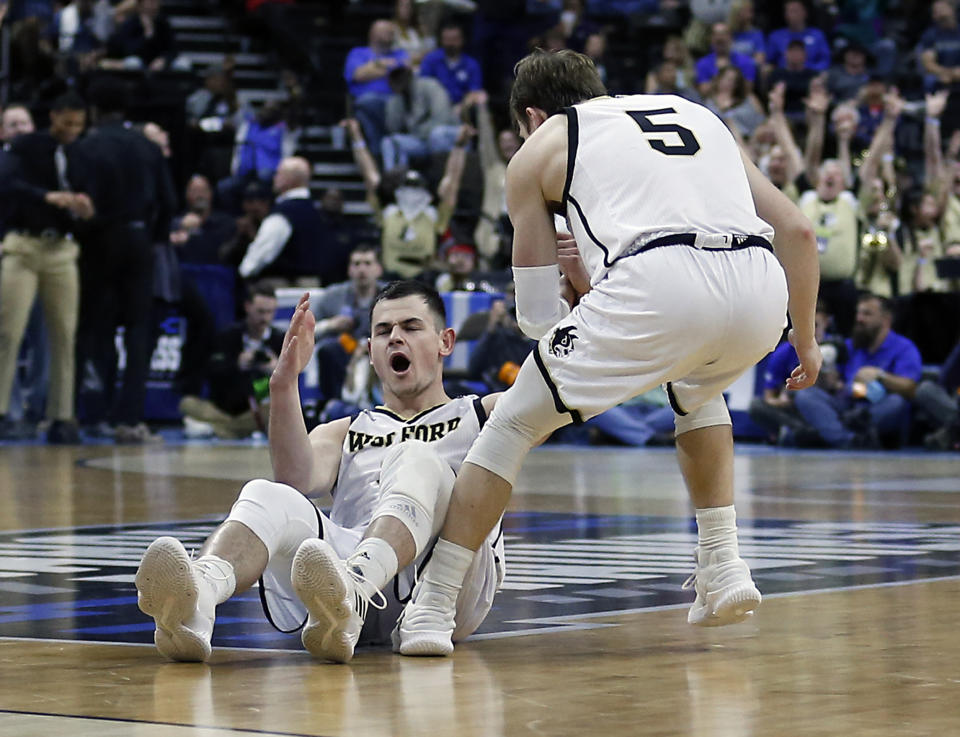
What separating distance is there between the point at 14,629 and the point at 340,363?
10.5 metres

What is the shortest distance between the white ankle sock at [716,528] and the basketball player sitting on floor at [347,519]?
1.85 ft

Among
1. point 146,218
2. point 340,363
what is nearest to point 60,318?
point 146,218

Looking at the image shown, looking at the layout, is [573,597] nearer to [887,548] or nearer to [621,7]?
[887,548]

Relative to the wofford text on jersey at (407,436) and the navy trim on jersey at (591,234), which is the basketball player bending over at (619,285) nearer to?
the navy trim on jersey at (591,234)

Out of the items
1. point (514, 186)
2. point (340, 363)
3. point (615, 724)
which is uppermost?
point (514, 186)

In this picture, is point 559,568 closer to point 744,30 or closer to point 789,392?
point 789,392

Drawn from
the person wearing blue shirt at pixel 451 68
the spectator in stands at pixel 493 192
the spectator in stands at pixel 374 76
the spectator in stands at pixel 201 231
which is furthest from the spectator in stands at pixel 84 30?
the spectator in stands at pixel 493 192

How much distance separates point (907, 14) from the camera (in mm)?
22797

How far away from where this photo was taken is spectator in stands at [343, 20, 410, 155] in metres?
20.3

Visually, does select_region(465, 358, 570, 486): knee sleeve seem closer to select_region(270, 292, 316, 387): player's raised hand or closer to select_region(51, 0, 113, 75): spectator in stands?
select_region(270, 292, 316, 387): player's raised hand

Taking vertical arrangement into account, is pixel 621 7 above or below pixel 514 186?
below

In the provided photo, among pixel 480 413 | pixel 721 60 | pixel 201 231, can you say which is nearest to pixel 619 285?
pixel 480 413

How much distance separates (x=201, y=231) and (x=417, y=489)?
13.7 meters

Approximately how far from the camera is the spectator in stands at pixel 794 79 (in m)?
20.1
